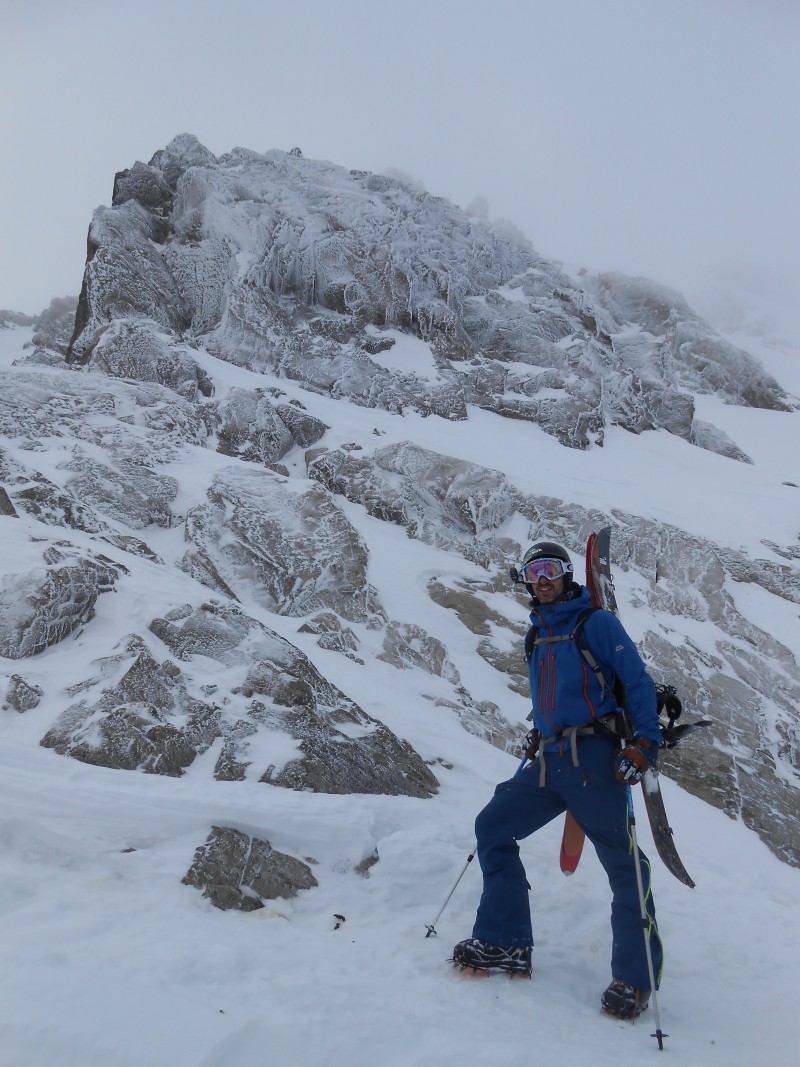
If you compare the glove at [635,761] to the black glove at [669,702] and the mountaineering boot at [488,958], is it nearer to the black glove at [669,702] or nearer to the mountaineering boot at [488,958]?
the black glove at [669,702]

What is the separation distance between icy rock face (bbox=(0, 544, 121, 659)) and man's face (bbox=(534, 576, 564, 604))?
513 centimetres

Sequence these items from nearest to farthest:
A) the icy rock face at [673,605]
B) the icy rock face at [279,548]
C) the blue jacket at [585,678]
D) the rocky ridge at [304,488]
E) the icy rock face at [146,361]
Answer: the blue jacket at [585,678] < the rocky ridge at [304,488] < the icy rock face at [673,605] < the icy rock face at [279,548] < the icy rock face at [146,361]

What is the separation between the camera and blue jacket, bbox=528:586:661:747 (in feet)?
14.1

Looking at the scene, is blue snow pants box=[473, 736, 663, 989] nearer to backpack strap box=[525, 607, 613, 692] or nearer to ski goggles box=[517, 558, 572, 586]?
backpack strap box=[525, 607, 613, 692]

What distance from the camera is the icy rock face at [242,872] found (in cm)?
439

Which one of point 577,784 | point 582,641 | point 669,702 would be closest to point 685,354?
Answer: point 669,702

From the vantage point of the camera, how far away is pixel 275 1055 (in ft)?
8.93

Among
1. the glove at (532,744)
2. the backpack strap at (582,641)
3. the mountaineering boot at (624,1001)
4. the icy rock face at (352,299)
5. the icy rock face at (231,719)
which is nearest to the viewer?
the mountaineering boot at (624,1001)

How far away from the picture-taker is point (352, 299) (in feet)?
123

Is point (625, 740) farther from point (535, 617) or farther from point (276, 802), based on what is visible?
point (276, 802)

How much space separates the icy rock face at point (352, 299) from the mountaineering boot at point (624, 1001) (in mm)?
27776

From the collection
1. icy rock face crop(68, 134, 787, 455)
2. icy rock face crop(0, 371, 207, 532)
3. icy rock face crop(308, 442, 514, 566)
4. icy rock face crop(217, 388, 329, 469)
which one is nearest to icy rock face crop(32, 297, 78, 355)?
icy rock face crop(68, 134, 787, 455)

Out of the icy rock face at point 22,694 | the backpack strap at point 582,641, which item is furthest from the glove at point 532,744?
the icy rock face at point 22,694

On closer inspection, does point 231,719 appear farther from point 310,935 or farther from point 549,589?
point 549,589
